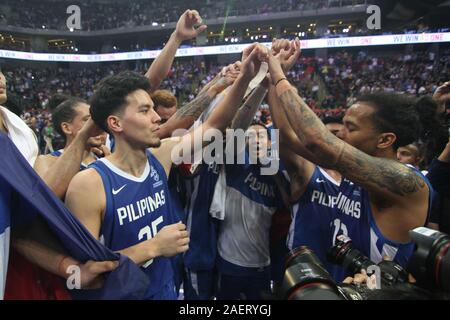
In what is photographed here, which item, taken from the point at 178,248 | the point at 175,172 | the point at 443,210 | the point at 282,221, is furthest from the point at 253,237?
the point at 443,210

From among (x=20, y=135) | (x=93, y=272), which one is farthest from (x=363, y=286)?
(x=20, y=135)

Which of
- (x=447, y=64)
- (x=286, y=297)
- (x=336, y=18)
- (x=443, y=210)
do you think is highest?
(x=336, y=18)

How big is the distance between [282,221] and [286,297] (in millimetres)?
1680

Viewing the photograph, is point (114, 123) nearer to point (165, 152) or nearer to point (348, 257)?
point (165, 152)

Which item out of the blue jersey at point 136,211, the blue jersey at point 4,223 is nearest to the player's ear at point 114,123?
the blue jersey at point 136,211

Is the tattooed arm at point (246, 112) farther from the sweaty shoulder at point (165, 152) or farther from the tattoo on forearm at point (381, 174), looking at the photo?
the tattoo on forearm at point (381, 174)

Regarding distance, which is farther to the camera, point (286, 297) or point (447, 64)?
point (447, 64)

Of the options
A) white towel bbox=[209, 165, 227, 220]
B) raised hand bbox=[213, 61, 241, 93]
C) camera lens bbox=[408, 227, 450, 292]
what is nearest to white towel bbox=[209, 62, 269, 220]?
white towel bbox=[209, 165, 227, 220]

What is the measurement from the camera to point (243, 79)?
6.76ft

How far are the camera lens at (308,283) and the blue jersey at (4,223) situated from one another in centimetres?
94

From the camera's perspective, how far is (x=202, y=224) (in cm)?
258

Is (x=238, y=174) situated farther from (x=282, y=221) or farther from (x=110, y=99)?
(x=110, y=99)

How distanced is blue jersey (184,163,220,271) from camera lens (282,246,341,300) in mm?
1547

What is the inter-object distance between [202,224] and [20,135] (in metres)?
1.35
